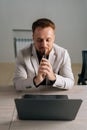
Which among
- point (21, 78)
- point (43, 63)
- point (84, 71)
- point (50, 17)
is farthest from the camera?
point (50, 17)

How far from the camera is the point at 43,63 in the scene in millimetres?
1391

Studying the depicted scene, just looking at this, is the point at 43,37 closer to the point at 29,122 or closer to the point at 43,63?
the point at 43,63

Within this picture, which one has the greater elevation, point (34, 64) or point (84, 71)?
point (34, 64)

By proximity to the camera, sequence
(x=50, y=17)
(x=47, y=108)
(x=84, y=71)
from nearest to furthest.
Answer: (x=47, y=108)
(x=84, y=71)
(x=50, y=17)

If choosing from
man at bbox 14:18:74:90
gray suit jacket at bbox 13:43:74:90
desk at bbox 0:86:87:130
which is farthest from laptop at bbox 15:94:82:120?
gray suit jacket at bbox 13:43:74:90

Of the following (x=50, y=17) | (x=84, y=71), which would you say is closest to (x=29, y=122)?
(x=84, y=71)

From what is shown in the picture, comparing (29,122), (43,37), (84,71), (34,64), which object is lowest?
(84,71)

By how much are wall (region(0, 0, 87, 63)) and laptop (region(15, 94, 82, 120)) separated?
371cm

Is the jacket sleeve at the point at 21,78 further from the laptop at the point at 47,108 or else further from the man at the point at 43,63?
the laptop at the point at 47,108

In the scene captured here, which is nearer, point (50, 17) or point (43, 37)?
point (43, 37)

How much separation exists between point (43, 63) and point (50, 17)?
3337 millimetres

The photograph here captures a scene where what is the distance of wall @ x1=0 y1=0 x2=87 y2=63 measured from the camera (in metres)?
4.50

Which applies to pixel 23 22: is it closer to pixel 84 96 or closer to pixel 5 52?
pixel 5 52

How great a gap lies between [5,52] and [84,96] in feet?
11.6
